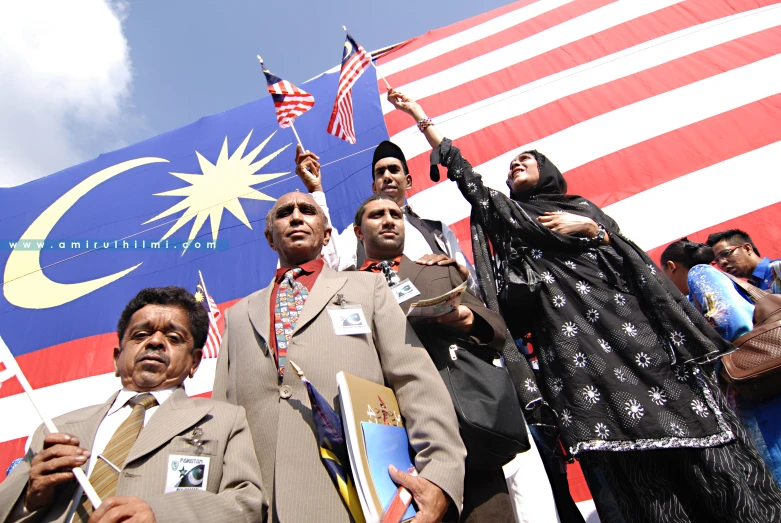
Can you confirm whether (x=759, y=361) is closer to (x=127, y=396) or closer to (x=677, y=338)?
(x=677, y=338)

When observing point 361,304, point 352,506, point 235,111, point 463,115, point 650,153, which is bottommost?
point 352,506

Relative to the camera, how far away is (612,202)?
4004 mm

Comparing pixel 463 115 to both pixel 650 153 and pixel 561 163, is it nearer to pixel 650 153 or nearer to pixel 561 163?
pixel 561 163

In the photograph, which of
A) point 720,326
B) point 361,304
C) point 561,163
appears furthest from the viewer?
point 561,163

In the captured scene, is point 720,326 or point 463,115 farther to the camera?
point 463,115

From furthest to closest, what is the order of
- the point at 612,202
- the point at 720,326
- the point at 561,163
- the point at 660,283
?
the point at 561,163 < the point at 612,202 < the point at 720,326 < the point at 660,283

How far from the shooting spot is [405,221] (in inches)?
97.0

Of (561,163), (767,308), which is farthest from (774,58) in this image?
(767,308)

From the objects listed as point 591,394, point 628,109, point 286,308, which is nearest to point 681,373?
point 591,394

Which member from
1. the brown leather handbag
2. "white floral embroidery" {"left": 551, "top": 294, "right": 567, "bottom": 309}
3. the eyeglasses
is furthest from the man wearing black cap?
the eyeglasses

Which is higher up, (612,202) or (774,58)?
(774,58)

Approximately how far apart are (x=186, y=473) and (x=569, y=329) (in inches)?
49.7

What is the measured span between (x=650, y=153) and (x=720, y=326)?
2876mm

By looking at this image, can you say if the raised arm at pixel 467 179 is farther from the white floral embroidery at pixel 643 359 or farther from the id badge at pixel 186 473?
the id badge at pixel 186 473
